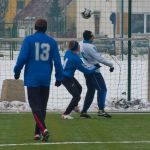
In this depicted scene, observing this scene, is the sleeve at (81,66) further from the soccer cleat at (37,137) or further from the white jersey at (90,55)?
the soccer cleat at (37,137)

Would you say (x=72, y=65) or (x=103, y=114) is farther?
(x=103, y=114)

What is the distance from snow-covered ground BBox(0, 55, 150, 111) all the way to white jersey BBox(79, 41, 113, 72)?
2.03 m

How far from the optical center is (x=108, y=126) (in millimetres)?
14359

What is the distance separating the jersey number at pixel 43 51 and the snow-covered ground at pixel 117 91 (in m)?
5.33

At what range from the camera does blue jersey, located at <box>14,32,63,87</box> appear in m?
12.0

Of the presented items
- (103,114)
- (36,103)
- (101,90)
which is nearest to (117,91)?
(103,114)

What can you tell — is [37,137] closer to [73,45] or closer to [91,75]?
[73,45]

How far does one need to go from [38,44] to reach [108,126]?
2939 millimetres

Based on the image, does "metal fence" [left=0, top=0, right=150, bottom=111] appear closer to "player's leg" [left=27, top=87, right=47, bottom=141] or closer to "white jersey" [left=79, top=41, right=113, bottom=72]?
"white jersey" [left=79, top=41, right=113, bottom=72]

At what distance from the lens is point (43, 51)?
12055 mm

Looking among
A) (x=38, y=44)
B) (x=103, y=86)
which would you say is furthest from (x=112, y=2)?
(x=38, y=44)

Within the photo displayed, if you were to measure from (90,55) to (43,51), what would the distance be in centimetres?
367

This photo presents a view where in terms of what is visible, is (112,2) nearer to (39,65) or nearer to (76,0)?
(76,0)

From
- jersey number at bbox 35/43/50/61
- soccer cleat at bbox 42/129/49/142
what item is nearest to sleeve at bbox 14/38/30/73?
jersey number at bbox 35/43/50/61
